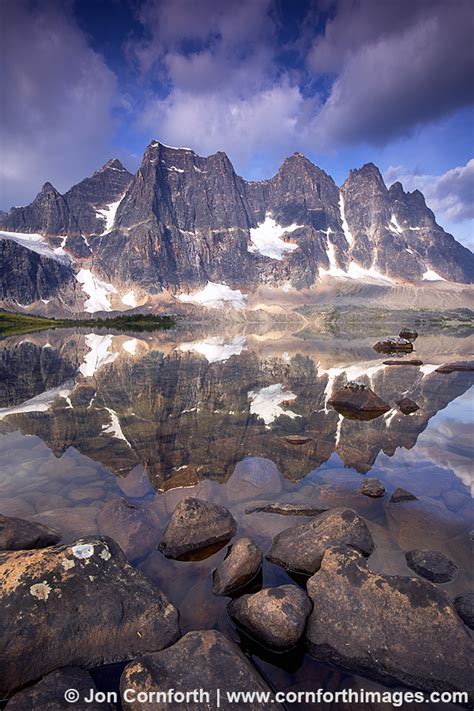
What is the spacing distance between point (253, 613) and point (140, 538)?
4412mm

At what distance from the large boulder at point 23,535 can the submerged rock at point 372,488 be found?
960cm

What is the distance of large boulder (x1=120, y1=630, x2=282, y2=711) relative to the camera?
555cm

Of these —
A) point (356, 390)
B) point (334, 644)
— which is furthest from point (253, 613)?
point (356, 390)

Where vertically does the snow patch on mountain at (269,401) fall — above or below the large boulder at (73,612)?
below

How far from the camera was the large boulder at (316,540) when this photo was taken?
9.12 metres

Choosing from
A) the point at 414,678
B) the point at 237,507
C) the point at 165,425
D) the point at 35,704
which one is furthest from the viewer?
the point at 165,425

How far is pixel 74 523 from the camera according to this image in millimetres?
11094

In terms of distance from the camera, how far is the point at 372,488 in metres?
12.9

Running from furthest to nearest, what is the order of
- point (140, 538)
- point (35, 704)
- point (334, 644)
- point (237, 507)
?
point (237, 507) < point (140, 538) < point (334, 644) < point (35, 704)

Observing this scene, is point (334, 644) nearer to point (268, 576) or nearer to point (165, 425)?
point (268, 576)

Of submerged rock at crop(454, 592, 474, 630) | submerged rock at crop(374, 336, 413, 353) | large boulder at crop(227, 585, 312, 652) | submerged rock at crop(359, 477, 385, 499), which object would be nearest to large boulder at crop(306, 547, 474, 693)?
large boulder at crop(227, 585, 312, 652)

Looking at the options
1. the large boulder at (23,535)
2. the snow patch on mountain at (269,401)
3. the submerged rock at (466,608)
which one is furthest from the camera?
the snow patch on mountain at (269,401)

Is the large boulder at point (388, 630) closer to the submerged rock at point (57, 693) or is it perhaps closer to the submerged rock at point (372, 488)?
the submerged rock at point (57, 693)

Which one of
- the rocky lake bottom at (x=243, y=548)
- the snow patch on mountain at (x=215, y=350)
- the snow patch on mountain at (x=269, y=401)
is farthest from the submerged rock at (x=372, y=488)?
the snow patch on mountain at (x=215, y=350)
